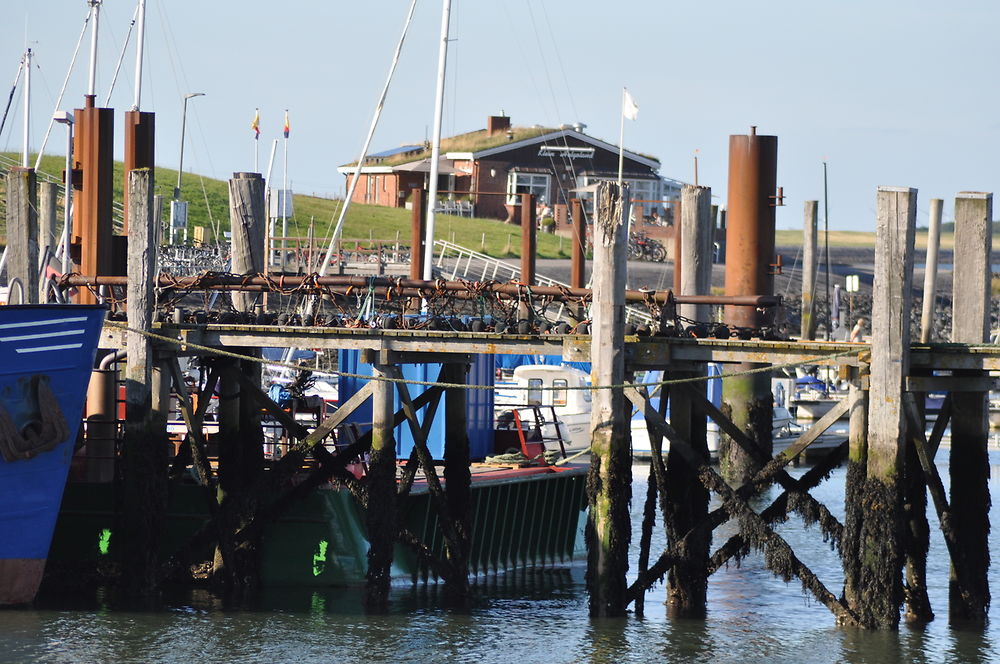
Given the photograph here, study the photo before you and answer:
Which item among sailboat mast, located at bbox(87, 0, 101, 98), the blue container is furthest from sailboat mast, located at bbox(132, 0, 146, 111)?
the blue container

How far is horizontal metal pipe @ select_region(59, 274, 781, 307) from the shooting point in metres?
18.5

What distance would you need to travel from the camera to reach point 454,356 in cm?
1858

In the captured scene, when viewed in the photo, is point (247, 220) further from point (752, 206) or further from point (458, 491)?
point (752, 206)

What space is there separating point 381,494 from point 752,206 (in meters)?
10.1

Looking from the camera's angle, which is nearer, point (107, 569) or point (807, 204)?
point (107, 569)

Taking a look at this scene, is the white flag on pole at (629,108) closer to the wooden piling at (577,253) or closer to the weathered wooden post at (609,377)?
the wooden piling at (577,253)

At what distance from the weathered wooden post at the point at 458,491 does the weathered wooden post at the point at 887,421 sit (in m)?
4.73

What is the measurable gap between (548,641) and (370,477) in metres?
2.67

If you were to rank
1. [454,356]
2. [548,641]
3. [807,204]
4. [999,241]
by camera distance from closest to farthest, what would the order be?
[548,641] < [454,356] < [807,204] < [999,241]

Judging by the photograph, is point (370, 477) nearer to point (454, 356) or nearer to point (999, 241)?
point (454, 356)

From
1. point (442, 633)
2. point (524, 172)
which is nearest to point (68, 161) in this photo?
point (442, 633)

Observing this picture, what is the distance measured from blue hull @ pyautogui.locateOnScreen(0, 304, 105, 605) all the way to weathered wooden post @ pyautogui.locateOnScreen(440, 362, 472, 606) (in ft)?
13.7

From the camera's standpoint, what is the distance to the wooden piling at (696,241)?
21.6 meters

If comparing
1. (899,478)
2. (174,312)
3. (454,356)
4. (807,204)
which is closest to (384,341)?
(454,356)
